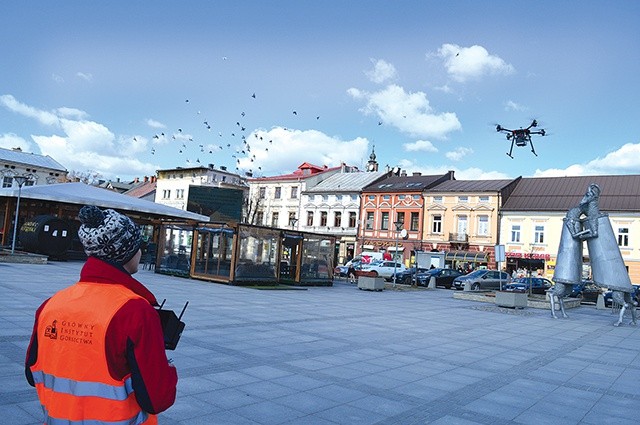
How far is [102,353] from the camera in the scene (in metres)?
2.37

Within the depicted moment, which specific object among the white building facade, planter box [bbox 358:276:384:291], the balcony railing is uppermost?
the white building facade

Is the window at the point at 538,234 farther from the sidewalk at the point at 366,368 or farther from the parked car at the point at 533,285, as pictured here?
the sidewalk at the point at 366,368

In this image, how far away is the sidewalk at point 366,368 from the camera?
5840 mm

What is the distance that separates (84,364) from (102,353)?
112 millimetres

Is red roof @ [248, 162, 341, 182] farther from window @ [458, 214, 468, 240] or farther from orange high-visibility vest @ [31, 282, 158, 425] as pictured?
orange high-visibility vest @ [31, 282, 158, 425]

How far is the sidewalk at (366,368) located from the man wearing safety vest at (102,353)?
9.38 ft

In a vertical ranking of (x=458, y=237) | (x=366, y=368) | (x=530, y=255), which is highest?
(x=458, y=237)

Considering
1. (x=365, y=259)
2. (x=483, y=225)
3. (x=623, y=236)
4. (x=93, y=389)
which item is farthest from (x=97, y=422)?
(x=483, y=225)

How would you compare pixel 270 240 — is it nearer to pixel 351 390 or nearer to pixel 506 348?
pixel 506 348

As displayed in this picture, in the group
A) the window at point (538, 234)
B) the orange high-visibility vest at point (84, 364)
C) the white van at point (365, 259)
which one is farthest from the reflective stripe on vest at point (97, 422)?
the window at point (538, 234)

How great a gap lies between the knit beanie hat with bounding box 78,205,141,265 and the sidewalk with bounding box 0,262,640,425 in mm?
3097

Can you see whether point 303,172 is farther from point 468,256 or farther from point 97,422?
point 97,422

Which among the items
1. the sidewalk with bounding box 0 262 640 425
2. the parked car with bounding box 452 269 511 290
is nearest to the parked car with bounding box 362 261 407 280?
the parked car with bounding box 452 269 511 290

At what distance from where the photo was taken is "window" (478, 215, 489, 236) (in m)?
48.6
